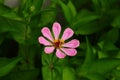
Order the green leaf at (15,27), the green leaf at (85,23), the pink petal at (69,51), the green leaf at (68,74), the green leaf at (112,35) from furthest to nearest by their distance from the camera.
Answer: the green leaf at (112,35), the green leaf at (85,23), the green leaf at (15,27), the green leaf at (68,74), the pink petal at (69,51)

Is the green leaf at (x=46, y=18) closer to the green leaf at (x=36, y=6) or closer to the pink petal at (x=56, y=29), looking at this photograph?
the green leaf at (x=36, y=6)

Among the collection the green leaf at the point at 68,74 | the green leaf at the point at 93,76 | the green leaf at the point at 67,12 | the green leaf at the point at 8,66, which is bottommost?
the green leaf at the point at 93,76

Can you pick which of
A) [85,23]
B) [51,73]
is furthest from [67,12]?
[51,73]

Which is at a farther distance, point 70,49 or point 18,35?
point 18,35

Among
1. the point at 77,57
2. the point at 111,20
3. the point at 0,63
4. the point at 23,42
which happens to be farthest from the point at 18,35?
the point at 111,20

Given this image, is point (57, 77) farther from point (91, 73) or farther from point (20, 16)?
point (20, 16)

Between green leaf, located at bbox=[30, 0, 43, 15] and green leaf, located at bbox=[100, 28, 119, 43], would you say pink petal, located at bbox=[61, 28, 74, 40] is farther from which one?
green leaf, located at bbox=[100, 28, 119, 43]

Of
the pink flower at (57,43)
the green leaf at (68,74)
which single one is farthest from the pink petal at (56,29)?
the green leaf at (68,74)

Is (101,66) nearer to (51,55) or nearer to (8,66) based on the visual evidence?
(51,55)

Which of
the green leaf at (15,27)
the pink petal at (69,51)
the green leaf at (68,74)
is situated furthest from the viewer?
the green leaf at (15,27)
